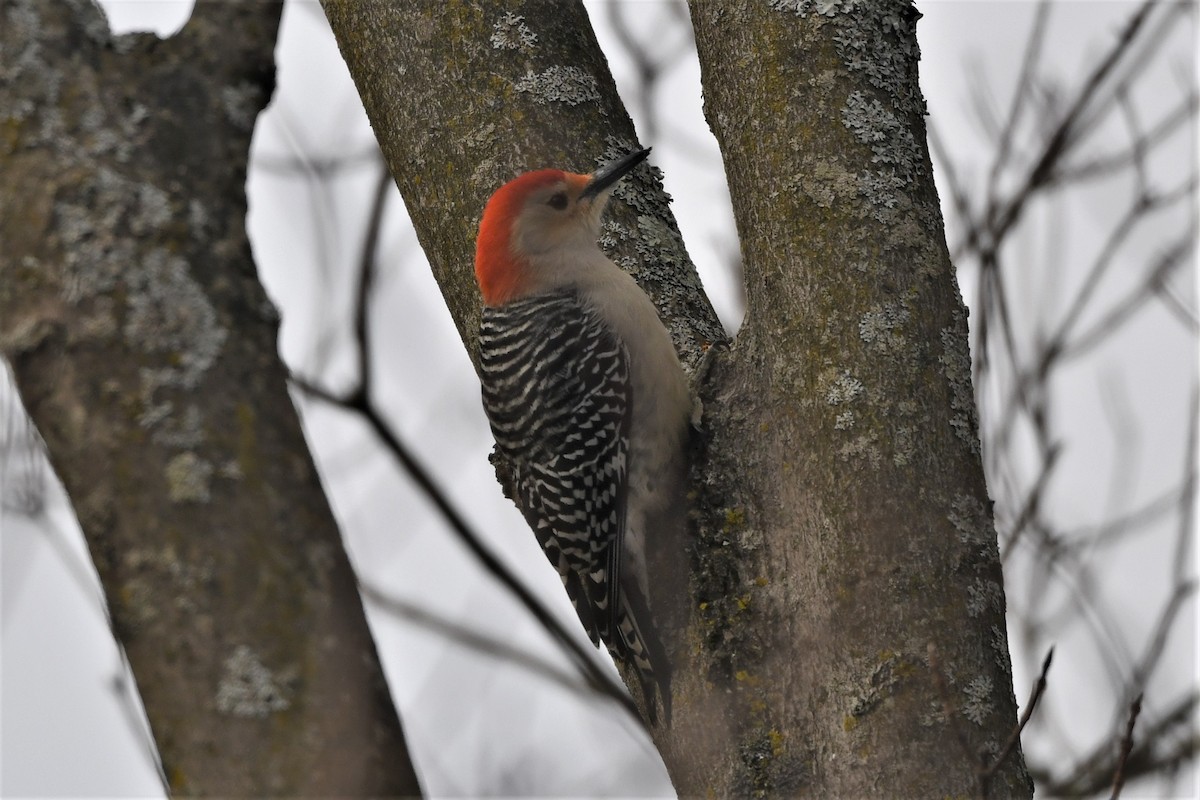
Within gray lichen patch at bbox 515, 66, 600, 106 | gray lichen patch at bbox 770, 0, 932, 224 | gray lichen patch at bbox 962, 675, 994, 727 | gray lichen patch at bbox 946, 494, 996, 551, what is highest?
gray lichen patch at bbox 515, 66, 600, 106

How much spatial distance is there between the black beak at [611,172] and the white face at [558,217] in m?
0.03

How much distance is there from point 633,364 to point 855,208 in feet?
4.85

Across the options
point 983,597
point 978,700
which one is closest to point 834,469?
point 983,597

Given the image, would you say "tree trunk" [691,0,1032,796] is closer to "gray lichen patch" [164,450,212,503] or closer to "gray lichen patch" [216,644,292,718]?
"gray lichen patch" [216,644,292,718]

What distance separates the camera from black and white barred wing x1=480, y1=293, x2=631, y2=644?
4.28 m

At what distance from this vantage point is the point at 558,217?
4.54 meters

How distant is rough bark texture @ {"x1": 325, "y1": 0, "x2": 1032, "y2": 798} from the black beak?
633 millimetres

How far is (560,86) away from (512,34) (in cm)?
22

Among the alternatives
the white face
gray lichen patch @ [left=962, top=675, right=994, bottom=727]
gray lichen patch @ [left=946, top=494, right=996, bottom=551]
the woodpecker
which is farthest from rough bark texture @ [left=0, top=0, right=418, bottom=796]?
the white face

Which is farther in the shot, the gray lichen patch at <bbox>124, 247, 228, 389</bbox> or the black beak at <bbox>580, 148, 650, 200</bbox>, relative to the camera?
the black beak at <bbox>580, 148, 650, 200</bbox>

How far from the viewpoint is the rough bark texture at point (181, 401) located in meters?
1.81

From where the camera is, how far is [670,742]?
3203 mm

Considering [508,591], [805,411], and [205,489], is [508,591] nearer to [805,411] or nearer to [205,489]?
[805,411]

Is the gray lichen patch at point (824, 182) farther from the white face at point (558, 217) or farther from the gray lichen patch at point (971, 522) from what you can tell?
the white face at point (558, 217)
